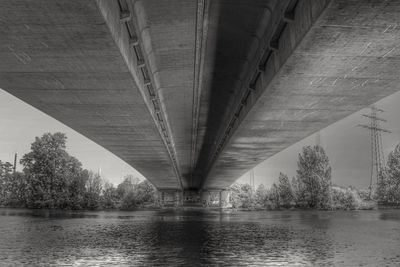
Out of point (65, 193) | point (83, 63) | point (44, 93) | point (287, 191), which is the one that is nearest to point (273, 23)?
point (83, 63)

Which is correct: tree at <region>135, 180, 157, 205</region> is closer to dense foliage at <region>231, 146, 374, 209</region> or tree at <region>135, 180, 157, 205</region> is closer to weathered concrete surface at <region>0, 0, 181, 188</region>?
dense foliage at <region>231, 146, 374, 209</region>

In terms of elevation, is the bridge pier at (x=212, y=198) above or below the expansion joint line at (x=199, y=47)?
below

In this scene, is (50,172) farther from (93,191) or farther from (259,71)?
(259,71)

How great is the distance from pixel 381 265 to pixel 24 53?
10.9 m

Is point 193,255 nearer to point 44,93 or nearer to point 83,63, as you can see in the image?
point 83,63

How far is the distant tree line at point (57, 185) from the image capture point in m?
59.1

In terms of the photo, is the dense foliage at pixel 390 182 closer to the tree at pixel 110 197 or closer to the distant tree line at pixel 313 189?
the distant tree line at pixel 313 189

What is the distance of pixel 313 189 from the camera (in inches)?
2926

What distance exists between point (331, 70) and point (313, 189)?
6359 centimetres

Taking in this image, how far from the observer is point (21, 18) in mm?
9852

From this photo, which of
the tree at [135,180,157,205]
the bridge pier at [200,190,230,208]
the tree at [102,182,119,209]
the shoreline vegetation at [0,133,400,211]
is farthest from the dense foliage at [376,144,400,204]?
the tree at [102,182,119,209]

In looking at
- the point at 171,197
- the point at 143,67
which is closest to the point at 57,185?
the point at 171,197

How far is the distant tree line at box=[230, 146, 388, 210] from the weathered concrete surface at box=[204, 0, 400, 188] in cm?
4663

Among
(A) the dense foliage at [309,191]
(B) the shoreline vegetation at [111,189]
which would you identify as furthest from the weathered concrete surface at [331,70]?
(A) the dense foliage at [309,191]
